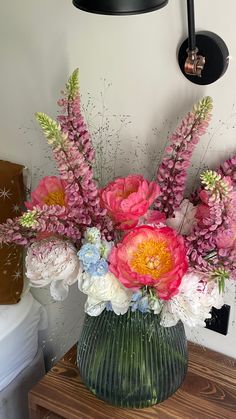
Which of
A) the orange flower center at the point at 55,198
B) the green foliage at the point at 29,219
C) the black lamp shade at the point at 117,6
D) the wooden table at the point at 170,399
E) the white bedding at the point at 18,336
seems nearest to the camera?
the black lamp shade at the point at 117,6

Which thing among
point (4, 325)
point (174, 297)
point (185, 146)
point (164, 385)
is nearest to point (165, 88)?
point (185, 146)

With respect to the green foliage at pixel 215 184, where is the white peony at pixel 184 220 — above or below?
below

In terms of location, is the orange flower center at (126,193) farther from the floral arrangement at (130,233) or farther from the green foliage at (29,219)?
the green foliage at (29,219)

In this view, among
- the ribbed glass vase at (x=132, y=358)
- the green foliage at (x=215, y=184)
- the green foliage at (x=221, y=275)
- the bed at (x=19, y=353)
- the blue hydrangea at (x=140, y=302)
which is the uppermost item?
the green foliage at (x=215, y=184)

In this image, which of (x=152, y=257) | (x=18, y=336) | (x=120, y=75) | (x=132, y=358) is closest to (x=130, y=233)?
(x=152, y=257)

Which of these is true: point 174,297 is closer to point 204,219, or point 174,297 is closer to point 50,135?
point 204,219

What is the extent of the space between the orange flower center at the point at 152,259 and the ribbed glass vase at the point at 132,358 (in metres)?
0.17

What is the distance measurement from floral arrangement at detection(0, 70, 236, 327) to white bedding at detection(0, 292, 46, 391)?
0.44 m

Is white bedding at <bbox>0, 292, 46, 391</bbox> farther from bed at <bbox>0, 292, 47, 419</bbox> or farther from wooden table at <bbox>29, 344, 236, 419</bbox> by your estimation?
wooden table at <bbox>29, 344, 236, 419</bbox>

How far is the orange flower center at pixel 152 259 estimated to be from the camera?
93 centimetres

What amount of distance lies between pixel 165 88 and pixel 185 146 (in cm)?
19

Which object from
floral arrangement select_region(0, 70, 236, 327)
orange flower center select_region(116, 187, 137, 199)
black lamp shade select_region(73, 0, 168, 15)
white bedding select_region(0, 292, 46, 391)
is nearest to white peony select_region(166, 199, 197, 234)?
floral arrangement select_region(0, 70, 236, 327)

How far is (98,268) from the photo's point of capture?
0.96 m

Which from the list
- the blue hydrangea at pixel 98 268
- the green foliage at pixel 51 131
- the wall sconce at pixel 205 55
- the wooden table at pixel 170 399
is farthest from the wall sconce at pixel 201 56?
the wooden table at pixel 170 399
